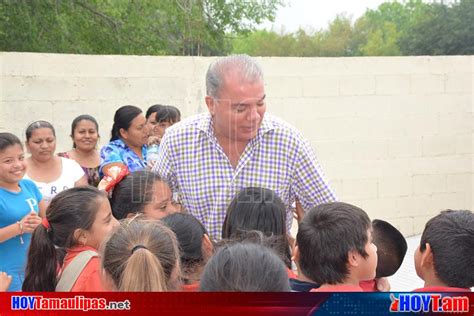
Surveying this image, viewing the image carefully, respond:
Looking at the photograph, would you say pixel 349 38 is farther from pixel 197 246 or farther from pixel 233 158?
pixel 197 246

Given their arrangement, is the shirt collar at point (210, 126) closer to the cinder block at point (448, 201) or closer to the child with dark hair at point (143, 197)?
the child with dark hair at point (143, 197)

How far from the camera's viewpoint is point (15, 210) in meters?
4.21

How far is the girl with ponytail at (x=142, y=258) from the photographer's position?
248cm

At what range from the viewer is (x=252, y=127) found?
3.52 m

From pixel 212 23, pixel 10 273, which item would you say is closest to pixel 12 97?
pixel 10 273

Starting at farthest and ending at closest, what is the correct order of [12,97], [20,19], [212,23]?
[212,23]
[20,19]
[12,97]

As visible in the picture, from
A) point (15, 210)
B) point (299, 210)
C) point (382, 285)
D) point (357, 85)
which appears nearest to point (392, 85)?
point (357, 85)

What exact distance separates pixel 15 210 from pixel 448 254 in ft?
8.49

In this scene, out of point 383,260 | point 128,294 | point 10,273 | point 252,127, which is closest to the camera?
point 128,294

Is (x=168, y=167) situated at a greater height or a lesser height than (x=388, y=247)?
greater

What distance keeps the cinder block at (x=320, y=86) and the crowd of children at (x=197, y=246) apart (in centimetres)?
392

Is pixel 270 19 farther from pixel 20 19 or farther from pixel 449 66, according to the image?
pixel 449 66

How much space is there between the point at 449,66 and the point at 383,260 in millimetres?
5305

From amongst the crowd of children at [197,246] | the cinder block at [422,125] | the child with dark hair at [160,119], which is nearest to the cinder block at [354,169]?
the cinder block at [422,125]
